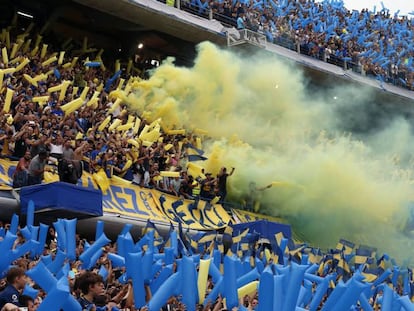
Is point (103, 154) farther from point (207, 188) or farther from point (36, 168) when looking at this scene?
point (207, 188)

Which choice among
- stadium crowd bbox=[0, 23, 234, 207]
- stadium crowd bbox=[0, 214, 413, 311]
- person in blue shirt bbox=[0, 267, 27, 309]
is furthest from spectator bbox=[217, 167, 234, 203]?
person in blue shirt bbox=[0, 267, 27, 309]

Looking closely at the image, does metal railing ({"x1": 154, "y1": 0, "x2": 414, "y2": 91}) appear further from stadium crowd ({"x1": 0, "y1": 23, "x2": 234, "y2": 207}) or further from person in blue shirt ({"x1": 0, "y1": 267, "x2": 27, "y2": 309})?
person in blue shirt ({"x1": 0, "y1": 267, "x2": 27, "y2": 309})

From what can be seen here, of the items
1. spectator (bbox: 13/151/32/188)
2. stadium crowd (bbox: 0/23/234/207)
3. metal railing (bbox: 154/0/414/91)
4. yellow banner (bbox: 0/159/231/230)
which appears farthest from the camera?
metal railing (bbox: 154/0/414/91)

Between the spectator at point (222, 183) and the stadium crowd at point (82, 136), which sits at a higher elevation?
the stadium crowd at point (82, 136)

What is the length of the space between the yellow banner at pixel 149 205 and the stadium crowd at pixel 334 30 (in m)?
8.28

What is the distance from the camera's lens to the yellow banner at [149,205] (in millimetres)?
11172

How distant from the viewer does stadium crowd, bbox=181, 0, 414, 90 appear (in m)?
21.6

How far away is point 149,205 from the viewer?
40.2ft

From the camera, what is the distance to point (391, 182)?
1839 cm

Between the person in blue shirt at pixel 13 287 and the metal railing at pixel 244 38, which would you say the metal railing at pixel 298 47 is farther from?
the person in blue shirt at pixel 13 287

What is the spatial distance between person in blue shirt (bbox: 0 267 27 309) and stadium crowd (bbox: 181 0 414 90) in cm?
1605

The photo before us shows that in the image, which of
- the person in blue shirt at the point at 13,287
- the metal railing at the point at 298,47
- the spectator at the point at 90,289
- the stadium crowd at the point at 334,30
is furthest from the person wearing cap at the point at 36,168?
the stadium crowd at the point at 334,30

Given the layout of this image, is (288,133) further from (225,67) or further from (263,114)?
(225,67)

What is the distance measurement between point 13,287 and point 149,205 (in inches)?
302
